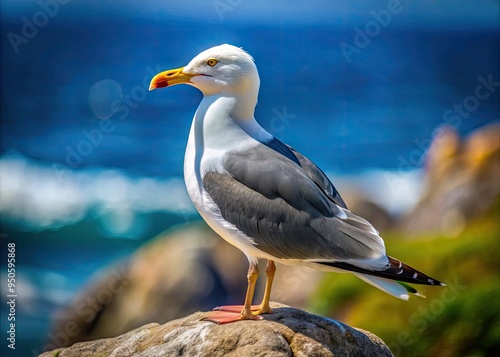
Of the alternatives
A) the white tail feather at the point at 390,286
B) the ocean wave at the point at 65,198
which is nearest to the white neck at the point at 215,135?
the white tail feather at the point at 390,286

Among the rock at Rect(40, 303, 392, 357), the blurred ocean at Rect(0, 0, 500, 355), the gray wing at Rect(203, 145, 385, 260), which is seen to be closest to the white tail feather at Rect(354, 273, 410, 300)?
the gray wing at Rect(203, 145, 385, 260)

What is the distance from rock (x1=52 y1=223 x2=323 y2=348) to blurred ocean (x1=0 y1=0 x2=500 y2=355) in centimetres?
125

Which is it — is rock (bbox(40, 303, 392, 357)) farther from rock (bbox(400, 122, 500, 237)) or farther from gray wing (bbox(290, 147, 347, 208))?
rock (bbox(400, 122, 500, 237))

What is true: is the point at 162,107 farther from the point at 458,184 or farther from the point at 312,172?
the point at 312,172

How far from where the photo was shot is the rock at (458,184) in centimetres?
933

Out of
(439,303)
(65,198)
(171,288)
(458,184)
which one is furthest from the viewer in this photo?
(65,198)

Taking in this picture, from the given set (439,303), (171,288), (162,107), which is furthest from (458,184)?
(162,107)

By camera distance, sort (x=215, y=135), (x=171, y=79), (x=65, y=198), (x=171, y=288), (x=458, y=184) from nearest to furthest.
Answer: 1. (x=215, y=135)
2. (x=171, y=79)
3. (x=171, y=288)
4. (x=458, y=184)
5. (x=65, y=198)

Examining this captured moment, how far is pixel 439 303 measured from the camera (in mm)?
7957

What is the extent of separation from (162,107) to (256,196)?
8.27 m

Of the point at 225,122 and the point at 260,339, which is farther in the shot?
the point at 225,122

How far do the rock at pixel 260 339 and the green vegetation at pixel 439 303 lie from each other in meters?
3.11

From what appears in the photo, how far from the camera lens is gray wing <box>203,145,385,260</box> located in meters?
4.36

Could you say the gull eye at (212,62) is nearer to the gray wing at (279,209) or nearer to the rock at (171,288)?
the gray wing at (279,209)
